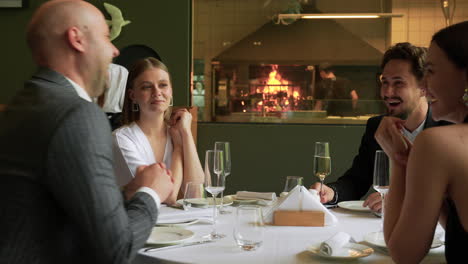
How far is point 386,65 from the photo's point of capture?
2.95 meters

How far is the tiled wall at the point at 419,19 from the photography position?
5.09m

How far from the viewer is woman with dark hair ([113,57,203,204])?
2965 mm

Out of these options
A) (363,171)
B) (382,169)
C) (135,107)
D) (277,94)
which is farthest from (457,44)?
(277,94)

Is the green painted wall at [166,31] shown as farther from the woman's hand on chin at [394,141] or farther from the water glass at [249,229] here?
the water glass at [249,229]

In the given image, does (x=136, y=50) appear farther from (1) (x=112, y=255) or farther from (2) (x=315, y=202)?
(1) (x=112, y=255)

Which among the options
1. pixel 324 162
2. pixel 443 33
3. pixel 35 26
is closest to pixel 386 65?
pixel 324 162

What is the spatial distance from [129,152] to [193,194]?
2.89 ft

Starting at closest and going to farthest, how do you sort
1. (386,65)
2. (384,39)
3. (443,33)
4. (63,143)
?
(63,143)
(443,33)
(386,65)
(384,39)

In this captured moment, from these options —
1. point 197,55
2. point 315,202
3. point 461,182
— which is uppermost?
point 197,55

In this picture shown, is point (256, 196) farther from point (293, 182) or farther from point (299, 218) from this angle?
point (299, 218)

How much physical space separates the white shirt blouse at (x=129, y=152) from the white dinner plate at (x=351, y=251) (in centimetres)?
143

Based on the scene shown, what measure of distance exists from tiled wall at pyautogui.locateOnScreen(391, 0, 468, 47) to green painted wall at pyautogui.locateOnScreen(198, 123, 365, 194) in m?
1.01

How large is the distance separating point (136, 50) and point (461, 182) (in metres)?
4.13

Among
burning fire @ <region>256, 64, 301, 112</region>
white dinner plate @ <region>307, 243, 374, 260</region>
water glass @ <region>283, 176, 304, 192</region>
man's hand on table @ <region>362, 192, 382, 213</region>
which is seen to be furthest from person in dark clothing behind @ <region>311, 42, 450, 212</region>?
burning fire @ <region>256, 64, 301, 112</region>
